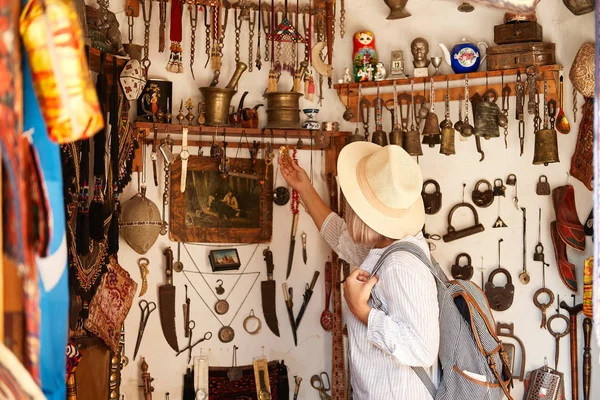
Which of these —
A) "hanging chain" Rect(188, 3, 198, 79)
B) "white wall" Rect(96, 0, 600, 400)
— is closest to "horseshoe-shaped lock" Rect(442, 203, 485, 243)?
"white wall" Rect(96, 0, 600, 400)

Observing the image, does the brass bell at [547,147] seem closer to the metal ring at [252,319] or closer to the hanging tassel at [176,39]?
the metal ring at [252,319]

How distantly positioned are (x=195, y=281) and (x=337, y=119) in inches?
48.2

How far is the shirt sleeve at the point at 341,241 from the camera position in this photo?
3258 mm

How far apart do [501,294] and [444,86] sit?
115 cm

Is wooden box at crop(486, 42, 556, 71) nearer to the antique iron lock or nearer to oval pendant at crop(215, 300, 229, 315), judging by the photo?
the antique iron lock

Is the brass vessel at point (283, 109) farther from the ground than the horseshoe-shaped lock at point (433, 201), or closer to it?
farther from the ground

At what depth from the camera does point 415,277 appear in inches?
94.8

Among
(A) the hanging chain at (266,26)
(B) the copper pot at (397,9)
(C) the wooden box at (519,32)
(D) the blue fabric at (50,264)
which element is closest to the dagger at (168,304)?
(A) the hanging chain at (266,26)

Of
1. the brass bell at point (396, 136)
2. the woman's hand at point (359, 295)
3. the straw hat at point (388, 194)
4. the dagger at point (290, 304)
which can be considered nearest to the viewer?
the woman's hand at point (359, 295)

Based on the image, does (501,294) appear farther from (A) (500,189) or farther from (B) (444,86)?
(B) (444,86)

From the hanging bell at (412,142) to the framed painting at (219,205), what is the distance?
775mm

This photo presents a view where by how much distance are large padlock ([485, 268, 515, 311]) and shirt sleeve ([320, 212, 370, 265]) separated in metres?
0.89

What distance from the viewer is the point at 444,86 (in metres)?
3.79

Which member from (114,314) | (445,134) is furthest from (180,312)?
(445,134)
